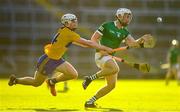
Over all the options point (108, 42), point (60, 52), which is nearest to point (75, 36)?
point (60, 52)

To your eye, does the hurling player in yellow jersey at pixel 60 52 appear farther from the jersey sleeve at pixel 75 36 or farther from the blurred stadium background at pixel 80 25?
the blurred stadium background at pixel 80 25

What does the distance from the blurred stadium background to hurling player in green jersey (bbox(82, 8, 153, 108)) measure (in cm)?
2732

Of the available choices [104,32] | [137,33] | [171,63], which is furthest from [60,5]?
[104,32]

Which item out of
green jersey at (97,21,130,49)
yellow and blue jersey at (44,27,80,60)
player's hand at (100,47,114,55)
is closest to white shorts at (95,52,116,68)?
player's hand at (100,47,114,55)

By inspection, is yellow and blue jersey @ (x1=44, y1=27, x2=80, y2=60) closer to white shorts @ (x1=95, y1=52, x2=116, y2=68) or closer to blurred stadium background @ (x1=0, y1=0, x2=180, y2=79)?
white shorts @ (x1=95, y1=52, x2=116, y2=68)

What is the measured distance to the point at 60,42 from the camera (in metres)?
13.7

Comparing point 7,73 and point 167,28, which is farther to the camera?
point 167,28

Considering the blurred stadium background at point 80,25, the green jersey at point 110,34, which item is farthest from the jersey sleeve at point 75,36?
the blurred stadium background at point 80,25

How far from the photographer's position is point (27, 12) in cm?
4316

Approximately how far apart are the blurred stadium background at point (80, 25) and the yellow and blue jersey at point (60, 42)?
27709 mm

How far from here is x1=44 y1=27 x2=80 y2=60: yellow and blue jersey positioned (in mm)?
13524

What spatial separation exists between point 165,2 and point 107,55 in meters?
31.0

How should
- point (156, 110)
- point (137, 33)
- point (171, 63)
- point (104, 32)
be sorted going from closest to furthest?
point (156, 110), point (104, 32), point (171, 63), point (137, 33)

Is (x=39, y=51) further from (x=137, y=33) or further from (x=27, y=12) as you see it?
(x=137, y=33)
